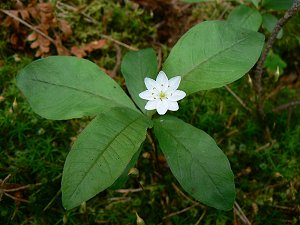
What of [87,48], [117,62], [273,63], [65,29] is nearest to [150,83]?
[117,62]

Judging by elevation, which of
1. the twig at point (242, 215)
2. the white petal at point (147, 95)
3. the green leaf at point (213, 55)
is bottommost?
the twig at point (242, 215)

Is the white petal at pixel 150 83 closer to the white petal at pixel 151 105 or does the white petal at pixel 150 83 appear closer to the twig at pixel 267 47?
the white petal at pixel 151 105

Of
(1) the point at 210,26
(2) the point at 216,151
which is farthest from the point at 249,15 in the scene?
(2) the point at 216,151

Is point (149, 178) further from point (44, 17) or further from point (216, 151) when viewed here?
point (44, 17)

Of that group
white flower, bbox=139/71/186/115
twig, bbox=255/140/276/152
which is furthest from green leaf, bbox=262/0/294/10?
white flower, bbox=139/71/186/115

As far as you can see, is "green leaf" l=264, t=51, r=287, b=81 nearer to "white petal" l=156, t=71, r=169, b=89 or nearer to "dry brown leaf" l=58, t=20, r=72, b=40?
"white petal" l=156, t=71, r=169, b=89

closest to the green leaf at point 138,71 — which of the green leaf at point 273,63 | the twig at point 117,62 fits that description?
the twig at point 117,62
